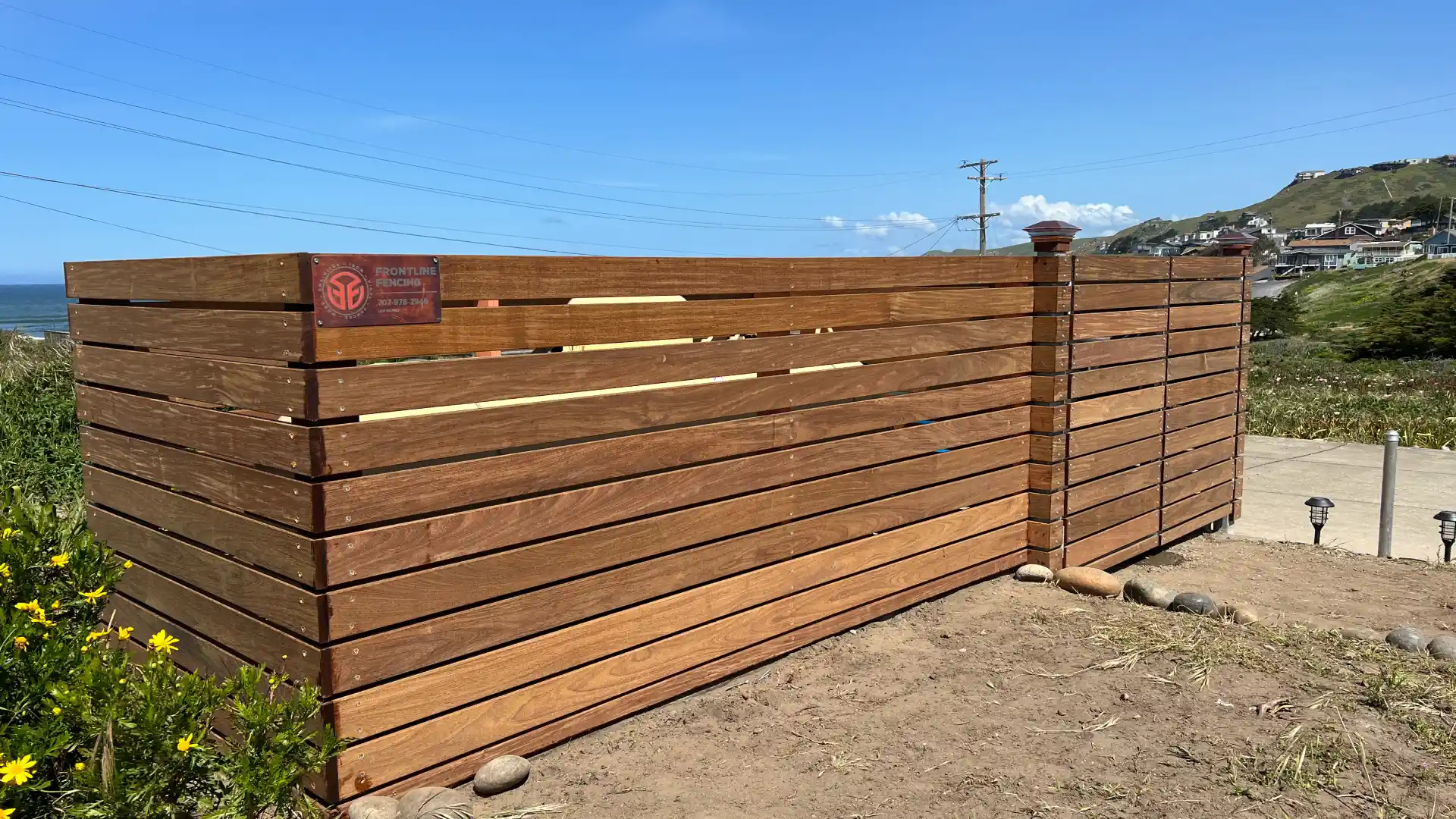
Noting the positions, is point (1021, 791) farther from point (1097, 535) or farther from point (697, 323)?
point (1097, 535)

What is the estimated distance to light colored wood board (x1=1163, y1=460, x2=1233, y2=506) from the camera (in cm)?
775

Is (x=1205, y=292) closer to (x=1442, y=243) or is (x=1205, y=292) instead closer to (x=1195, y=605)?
(x=1195, y=605)

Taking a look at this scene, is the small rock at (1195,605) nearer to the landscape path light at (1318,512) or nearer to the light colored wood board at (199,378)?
the landscape path light at (1318,512)

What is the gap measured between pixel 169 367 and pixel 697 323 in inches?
79.6

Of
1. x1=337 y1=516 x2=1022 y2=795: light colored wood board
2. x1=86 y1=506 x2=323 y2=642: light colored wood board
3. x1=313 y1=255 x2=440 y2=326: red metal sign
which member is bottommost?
x1=337 y1=516 x2=1022 y2=795: light colored wood board

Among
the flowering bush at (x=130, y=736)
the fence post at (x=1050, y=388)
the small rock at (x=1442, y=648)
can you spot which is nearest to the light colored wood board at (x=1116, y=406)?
the fence post at (x=1050, y=388)

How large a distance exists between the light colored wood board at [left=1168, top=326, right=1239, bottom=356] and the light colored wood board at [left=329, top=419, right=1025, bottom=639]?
4.14 metres

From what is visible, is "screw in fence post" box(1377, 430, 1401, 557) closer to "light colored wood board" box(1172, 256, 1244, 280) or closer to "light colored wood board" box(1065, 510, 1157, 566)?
"light colored wood board" box(1172, 256, 1244, 280)

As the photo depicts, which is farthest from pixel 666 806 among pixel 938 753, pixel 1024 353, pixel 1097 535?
pixel 1097 535

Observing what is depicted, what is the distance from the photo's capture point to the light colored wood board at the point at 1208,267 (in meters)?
7.53

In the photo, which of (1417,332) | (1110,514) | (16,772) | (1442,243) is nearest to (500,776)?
(16,772)

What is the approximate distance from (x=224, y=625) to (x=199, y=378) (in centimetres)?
88

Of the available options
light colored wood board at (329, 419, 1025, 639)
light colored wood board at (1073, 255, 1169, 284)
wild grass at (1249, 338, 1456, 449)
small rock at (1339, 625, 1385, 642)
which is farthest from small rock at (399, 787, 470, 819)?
wild grass at (1249, 338, 1456, 449)

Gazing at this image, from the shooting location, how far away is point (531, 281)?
3.67 m
